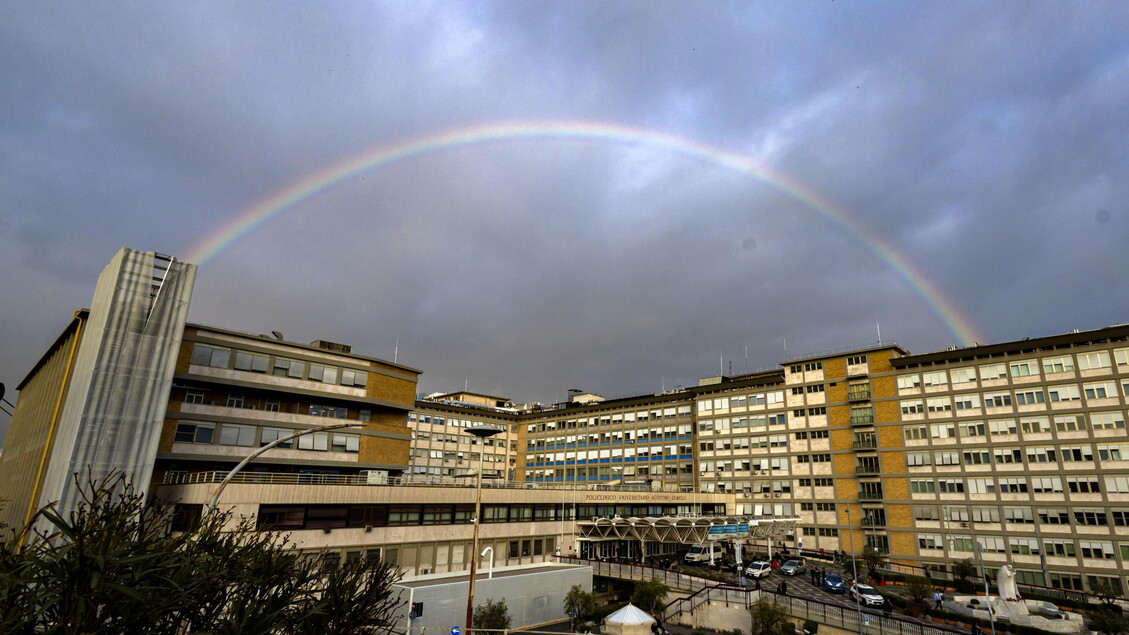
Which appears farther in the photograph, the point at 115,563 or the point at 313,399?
the point at 313,399

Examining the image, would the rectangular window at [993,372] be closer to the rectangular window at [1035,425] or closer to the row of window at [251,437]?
the rectangular window at [1035,425]

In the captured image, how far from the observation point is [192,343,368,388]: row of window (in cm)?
4488

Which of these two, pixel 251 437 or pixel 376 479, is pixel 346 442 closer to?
pixel 251 437

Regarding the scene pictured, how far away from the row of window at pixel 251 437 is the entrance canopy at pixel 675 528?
24.1m

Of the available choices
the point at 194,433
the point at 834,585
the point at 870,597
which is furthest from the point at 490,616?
the point at 834,585

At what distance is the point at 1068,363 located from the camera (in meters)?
66.4

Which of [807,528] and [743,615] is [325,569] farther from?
[807,528]

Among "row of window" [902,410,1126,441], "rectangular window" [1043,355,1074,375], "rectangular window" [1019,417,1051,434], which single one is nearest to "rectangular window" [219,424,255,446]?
"row of window" [902,410,1126,441]

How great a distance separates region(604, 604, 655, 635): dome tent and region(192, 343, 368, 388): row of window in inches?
1195

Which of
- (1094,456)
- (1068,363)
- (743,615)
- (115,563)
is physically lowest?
(743,615)

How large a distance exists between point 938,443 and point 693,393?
117ft

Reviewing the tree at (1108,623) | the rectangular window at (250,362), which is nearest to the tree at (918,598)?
the tree at (1108,623)

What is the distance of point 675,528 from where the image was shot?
186 feet

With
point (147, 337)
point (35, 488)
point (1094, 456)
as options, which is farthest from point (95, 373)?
point (1094, 456)
